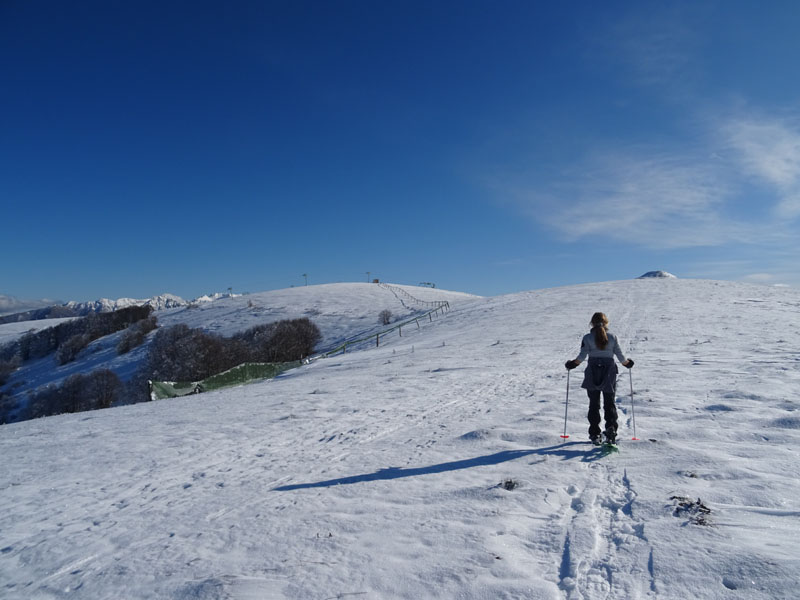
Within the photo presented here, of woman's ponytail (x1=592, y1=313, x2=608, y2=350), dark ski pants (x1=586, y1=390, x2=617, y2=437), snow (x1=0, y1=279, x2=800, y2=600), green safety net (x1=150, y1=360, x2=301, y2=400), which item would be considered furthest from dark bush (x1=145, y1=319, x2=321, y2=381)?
woman's ponytail (x1=592, y1=313, x2=608, y2=350)

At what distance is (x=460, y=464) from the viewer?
6719 mm

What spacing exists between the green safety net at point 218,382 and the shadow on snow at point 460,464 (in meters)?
17.5

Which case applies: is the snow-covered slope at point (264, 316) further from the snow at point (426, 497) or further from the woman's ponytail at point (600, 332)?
the woman's ponytail at point (600, 332)

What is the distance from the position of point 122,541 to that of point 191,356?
145 feet

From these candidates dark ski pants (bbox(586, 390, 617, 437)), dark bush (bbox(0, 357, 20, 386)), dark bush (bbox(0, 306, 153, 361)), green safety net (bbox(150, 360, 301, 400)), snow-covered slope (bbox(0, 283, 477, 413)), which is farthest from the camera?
dark bush (bbox(0, 306, 153, 361))

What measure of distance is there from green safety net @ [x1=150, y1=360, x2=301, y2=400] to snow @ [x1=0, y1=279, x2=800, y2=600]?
28.0 ft

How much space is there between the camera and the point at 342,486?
6.25 m

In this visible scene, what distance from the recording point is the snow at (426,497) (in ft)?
12.9

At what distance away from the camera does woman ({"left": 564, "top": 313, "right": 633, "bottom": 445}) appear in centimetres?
689

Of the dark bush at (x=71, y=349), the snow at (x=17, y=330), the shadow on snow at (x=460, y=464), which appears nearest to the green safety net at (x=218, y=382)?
the shadow on snow at (x=460, y=464)

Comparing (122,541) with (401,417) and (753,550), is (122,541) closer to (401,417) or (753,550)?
(401,417)

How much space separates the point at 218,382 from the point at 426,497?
19.6 meters

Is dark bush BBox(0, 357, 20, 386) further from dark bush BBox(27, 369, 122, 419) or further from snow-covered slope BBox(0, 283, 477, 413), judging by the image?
dark bush BBox(27, 369, 122, 419)

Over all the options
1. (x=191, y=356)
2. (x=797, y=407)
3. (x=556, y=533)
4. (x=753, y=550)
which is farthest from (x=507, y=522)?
(x=191, y=356)
